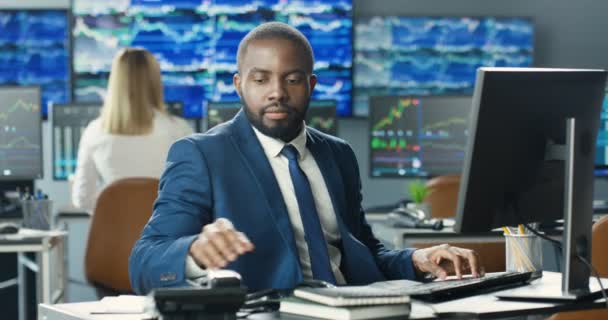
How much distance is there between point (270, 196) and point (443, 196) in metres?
2.81

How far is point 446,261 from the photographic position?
7.41 feet

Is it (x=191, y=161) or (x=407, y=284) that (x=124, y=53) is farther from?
(x=407, y=284)

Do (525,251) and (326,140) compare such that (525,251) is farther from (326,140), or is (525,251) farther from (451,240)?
(451,240)

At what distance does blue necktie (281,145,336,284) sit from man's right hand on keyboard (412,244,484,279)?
204mm

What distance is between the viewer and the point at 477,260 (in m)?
2.22

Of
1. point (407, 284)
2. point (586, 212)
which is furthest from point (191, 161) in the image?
point (586, 212)

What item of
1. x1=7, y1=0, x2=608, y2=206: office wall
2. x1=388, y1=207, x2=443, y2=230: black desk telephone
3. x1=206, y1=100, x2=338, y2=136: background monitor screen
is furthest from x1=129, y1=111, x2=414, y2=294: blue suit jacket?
x1=7, y1=0, x2=608, y2=206: office wall

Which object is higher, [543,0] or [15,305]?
[543,0]

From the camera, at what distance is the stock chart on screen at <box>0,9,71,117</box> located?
6.61 m

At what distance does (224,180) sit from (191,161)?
0.26ft

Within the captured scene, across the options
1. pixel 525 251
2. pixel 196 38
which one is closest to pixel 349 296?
pixel 525 251

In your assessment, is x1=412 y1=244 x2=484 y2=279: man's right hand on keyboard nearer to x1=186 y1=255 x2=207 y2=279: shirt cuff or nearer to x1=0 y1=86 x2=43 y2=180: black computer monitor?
x1=186 y1=255 x2=207 y2=279: shirt cuff

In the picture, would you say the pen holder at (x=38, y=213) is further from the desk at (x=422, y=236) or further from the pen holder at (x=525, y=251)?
the pen holder at (x=525, y=251)

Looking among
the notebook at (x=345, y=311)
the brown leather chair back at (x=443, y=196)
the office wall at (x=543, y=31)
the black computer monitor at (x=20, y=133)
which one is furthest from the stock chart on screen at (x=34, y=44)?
the notebook at (x=345, y=311)
